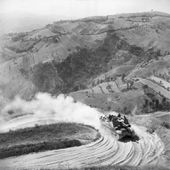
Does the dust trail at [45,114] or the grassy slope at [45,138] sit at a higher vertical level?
the grassy slope at [45,138]

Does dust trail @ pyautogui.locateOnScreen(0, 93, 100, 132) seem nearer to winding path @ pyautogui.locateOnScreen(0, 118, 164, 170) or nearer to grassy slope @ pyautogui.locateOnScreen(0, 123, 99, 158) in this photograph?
grassy slope @ pyautogui.locateOnScreen(0, 123, 99, 158)

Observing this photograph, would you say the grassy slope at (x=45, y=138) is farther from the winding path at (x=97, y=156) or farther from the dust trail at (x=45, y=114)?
the dust trail at (x=45, y=114)

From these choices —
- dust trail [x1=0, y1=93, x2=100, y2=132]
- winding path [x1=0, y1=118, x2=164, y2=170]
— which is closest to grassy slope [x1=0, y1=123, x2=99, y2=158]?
winding path [x1=0, y1=118, x2=164, y2=170]

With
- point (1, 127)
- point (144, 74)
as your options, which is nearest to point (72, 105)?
point (1, 127)

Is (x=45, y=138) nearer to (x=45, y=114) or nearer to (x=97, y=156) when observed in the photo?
(x=97, y=156)

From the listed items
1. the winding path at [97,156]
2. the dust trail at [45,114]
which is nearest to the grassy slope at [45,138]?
the winding path at [97,156]

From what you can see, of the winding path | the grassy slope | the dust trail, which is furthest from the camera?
the dust trail

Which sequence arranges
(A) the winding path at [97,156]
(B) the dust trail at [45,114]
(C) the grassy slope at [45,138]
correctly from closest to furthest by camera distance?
1. (A) the winding path at [97,156]
2. (C) the grassy slope at [45,138]
3. (B) the dust trail at [45,114]
